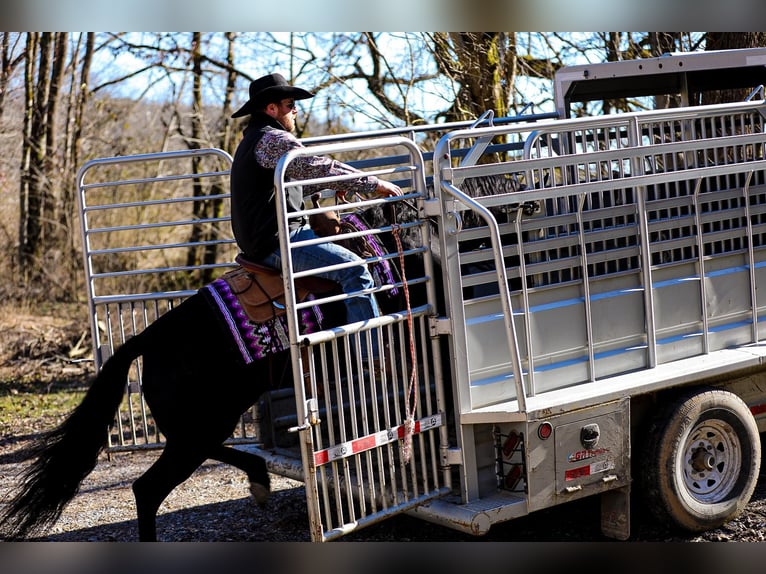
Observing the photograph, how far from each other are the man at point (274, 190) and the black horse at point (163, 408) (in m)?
0.44

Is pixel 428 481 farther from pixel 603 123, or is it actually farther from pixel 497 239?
pixel 603 123

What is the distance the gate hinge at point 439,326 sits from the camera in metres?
4.32

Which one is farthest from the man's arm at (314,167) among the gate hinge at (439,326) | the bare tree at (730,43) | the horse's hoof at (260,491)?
the bare tree at (730,43)

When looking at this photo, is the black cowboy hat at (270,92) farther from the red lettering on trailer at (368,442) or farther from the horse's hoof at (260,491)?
the horse's hoof at (260,491)

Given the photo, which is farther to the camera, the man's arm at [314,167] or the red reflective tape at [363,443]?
the man's arm at [314,167]

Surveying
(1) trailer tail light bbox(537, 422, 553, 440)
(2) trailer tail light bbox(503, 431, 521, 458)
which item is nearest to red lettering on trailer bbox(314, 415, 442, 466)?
(2) trailer tail light bbox(503, 431, 521, 458)

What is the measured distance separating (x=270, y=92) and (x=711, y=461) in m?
→ 3.03

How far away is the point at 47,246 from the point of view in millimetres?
12203

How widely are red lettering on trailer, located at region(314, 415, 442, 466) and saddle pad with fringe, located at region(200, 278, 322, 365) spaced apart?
2.04ft

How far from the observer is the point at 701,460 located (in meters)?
4.91

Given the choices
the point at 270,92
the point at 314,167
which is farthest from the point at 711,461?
the point at 270,92

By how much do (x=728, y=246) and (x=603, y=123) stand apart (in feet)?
3.83

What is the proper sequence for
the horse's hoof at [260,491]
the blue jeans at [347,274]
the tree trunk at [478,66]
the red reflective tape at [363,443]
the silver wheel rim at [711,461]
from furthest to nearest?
the tree trunk at [478,66] → the horse's hoof at [260,491] → the silver wheel rim at [711,461] → the blue jeans at [347,274] → the red reflective tape at [363,443]
